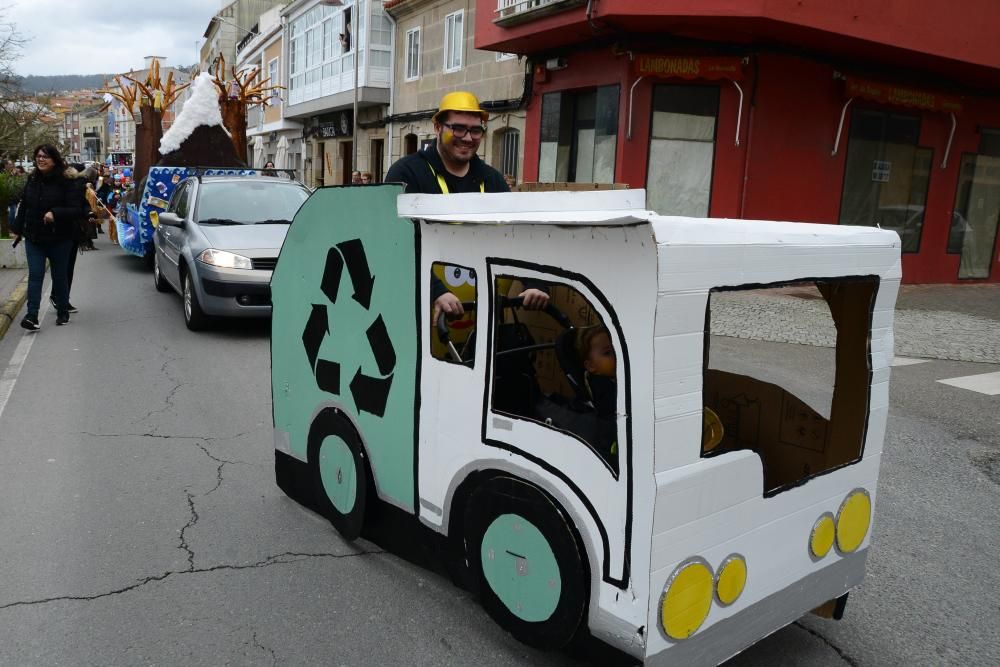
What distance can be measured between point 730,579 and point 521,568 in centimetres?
68

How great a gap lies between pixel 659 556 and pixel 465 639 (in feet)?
3.60

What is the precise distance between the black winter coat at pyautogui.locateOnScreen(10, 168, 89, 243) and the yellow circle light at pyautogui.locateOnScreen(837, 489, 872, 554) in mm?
8324

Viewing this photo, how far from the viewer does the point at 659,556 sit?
85.7 inches

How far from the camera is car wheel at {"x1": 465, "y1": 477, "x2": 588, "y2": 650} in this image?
8.05ft

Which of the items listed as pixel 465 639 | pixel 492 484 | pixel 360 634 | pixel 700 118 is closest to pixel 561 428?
pixel 492 484

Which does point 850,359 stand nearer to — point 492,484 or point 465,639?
point 492,484

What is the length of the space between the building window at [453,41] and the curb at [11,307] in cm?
1195

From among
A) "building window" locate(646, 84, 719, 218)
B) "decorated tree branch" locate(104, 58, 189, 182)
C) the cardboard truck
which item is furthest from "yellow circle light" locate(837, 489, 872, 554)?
"decorated tree branch" locate(104, 58, 189, 182)

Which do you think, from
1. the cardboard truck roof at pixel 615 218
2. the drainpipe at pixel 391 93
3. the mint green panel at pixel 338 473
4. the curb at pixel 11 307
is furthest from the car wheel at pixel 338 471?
the drainpipe at pixel 391 93

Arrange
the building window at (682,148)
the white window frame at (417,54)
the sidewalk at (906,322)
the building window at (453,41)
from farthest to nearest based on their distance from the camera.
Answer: the white window frame at (417,54), the building window at (453,41), the building window at (682,148), the sidewalk at (906,322)

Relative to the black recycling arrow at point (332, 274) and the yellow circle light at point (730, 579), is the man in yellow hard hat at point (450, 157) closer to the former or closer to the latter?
the black recycling arrow at point (332, 274)

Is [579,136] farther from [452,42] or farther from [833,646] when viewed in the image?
[833,646]

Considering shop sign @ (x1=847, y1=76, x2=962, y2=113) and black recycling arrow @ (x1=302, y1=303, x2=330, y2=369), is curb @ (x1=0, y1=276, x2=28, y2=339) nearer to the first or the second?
black recycling arrow @ (x1=302, y1=303, x2=330, y2=369)

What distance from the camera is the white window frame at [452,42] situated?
19.4m
